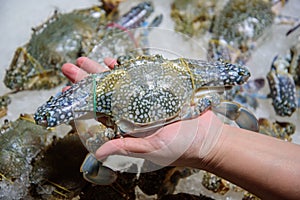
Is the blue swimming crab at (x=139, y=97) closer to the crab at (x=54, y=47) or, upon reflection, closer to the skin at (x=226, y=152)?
the skin at (x=226, y=152)

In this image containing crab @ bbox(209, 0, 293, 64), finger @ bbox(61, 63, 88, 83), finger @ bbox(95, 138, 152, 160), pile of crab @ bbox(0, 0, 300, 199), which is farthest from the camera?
crab @ bbox(209, 0, 293, 64)

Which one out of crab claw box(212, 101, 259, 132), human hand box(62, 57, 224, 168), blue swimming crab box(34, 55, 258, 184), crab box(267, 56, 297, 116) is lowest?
crab box(267, 56, 297, 116)

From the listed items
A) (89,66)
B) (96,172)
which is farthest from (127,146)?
(89,66)

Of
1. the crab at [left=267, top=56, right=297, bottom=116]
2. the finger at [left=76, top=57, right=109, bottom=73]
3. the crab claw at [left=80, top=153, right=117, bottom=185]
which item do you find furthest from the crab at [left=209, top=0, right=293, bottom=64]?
the crab claw at [left=80, top=153, right=117, bottom=185]

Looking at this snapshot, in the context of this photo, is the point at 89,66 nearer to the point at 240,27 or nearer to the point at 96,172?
the point at 96,172

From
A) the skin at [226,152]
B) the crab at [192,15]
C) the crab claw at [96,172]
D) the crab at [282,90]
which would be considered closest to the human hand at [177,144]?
the skin at [226,152]

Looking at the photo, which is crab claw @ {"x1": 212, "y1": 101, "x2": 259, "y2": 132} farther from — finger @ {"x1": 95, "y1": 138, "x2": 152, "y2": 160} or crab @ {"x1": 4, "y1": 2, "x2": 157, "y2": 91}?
crab @ {"x1": 4, "y1": 2, "x2": 157, "y2": 91}
